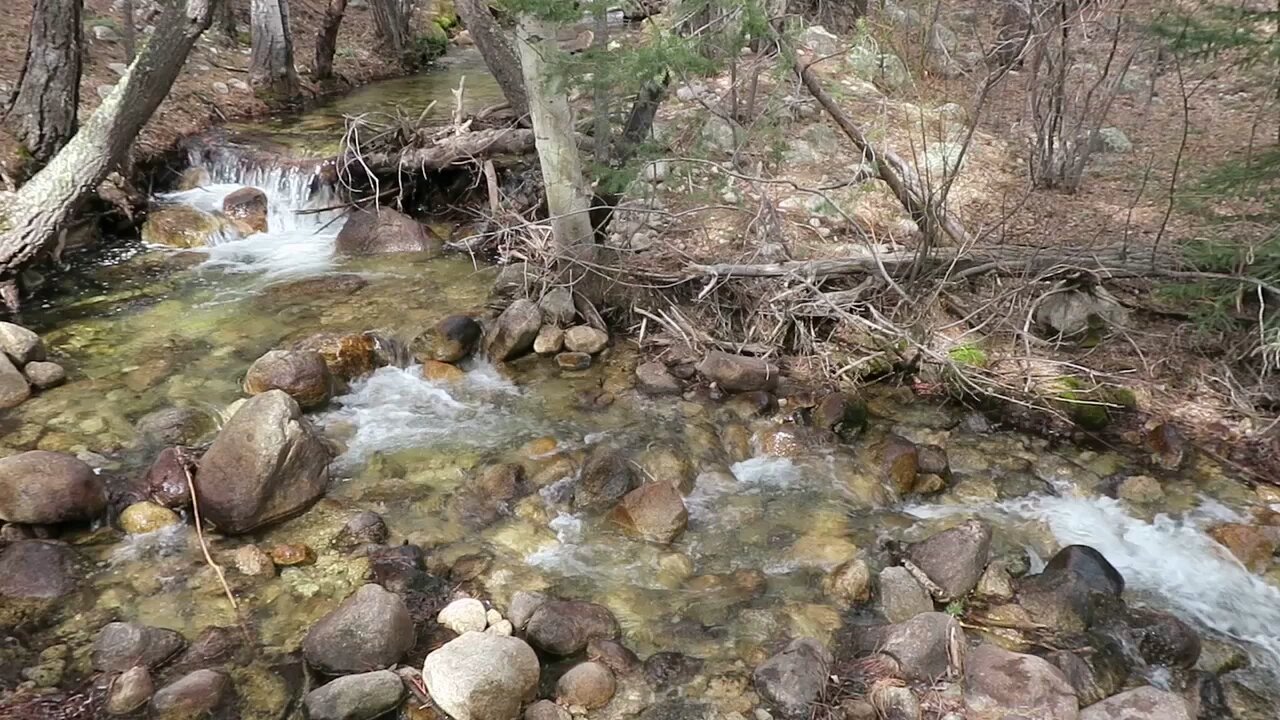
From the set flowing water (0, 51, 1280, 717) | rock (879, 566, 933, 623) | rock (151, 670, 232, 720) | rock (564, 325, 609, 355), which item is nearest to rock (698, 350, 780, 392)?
flowing water (0, 51, 1280, 717)

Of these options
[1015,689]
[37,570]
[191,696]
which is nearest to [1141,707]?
[1015,689]

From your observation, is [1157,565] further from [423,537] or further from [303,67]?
[303,67]

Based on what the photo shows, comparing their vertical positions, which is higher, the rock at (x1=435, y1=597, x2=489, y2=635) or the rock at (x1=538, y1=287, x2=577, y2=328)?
the rock at (x1=538, y1=287, x2=577, y2=328)

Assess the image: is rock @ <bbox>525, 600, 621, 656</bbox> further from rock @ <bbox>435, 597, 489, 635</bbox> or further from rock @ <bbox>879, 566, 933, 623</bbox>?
rock @ <bbox>879, 566, 933, 623</bbox>

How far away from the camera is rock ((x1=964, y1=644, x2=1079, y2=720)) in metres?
3.56

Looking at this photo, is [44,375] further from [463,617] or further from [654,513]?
[654,513]

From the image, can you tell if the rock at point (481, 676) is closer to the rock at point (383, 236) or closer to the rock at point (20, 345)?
the rock at point (20, 345)

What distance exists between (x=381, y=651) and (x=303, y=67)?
11.7 meters

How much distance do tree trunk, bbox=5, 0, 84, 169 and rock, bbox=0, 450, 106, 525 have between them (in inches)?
169

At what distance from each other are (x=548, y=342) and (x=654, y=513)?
224cm

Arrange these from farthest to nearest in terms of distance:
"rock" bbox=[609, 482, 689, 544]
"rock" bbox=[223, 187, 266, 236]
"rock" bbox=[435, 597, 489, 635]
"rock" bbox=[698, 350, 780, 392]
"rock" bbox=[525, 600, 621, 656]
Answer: "rock" bbox=[223, 187, 266, 236]
"rock" bbox=[698, 350, 780, 392]
"rock" bbox=[609, 482, 689, 544]
"rock" bbox=[435, 597, 489, 635]
"rock" bbox=[525, 600, 621, 656]

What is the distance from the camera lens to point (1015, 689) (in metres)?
3.63

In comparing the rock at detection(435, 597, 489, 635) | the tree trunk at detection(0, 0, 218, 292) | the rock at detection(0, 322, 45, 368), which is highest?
Result: the tree trunk at detection(0, 0, 218, 292)

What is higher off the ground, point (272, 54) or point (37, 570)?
point (272, 54)
